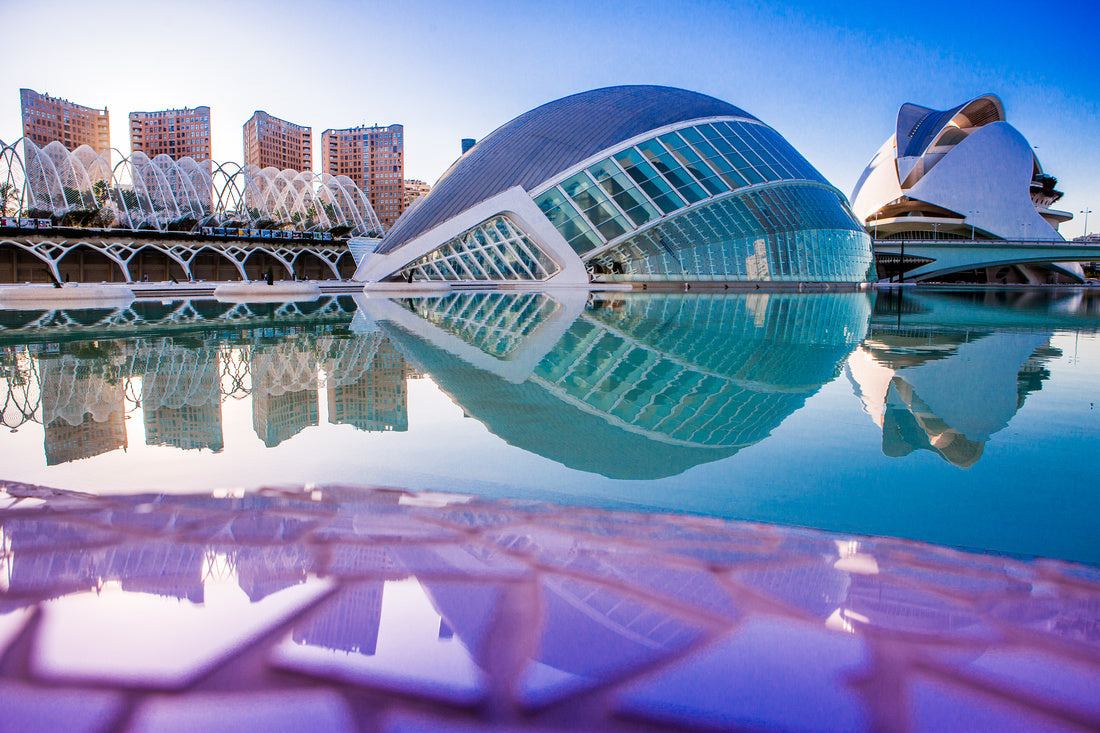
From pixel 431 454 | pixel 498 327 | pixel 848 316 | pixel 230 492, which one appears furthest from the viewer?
pixel 848 316

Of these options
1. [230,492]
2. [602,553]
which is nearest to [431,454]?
[230,492]

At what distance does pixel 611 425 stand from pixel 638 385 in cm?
169

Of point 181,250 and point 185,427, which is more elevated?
point 181,250

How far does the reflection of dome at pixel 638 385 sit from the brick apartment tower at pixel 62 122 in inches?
2911

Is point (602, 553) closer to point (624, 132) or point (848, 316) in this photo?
point (848, 316)

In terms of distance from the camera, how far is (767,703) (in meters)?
1.58

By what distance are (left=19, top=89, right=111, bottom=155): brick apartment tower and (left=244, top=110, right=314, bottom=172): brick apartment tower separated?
17.1 metres

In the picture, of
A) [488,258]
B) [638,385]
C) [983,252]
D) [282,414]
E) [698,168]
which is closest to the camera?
[282,414]

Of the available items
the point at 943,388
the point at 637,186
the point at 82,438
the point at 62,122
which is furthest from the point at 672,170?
the point at 62,122

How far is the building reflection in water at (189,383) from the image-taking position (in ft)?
15.5

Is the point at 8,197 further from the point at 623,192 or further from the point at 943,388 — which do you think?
the point at 943,388

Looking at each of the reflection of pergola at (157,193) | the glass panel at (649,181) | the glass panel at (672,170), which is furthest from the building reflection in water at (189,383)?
the reflection of pergola at (157,193)

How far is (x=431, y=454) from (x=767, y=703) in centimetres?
289

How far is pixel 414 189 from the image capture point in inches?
4422
